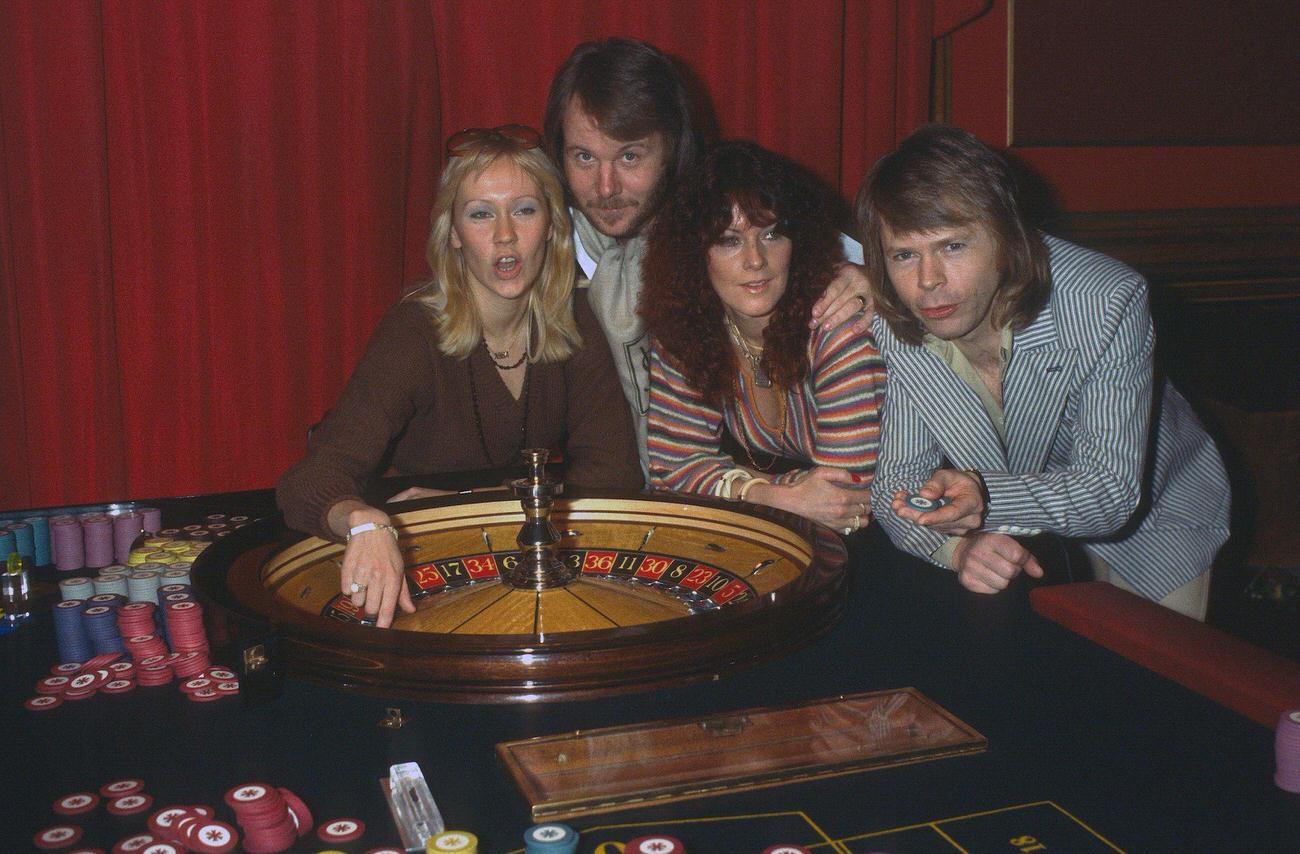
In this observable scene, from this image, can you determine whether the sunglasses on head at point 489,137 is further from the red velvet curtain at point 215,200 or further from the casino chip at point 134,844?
the casino chip at point 134,844

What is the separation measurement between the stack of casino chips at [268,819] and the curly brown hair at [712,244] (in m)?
1.62

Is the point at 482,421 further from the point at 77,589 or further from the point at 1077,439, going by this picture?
the point at 1077,439

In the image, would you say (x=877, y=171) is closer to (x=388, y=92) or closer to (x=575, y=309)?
(x=575, y=309)

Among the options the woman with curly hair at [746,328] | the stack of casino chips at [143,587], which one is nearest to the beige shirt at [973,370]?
the woman with curly hair at [746,328]

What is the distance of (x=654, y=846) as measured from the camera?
0.82 m

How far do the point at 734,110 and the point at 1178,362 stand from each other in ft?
6.24

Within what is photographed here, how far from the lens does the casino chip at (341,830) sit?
908 millimetres

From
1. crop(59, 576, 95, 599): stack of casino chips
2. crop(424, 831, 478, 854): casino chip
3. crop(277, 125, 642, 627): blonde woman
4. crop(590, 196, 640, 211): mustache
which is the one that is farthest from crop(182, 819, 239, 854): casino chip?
crop(590, 196, 640, 211): mustache

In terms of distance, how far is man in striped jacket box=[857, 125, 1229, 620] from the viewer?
190 cm

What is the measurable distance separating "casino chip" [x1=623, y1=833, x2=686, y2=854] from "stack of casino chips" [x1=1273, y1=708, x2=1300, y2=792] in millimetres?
522

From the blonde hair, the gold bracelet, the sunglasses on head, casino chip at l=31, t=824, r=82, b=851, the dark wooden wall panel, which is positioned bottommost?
the gold bracelet

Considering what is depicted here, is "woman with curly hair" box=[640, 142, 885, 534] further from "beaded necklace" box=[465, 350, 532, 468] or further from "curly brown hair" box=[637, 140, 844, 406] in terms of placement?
"beaded necklace" box=[465, 350, 532, 468]

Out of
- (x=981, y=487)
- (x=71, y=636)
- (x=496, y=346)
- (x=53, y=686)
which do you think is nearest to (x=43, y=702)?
(x=53, y=686)

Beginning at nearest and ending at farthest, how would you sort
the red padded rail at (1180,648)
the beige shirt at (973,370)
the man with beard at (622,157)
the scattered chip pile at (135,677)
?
the red padded rail at (1180,648)
the scattered chip pile at (135,677)
the beige shirt at (973,370)
the man with beard at (622,157)
